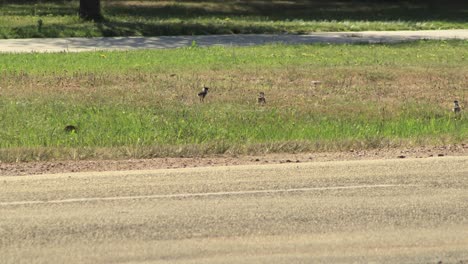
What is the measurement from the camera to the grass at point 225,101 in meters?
12.3

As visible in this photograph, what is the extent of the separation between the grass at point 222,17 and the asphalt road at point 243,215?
17.5m

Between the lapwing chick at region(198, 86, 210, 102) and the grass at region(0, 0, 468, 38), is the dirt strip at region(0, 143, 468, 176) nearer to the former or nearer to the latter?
the lapwing chick at region(198, 86, 210, 102)

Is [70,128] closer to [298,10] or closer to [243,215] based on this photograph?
[243,215]

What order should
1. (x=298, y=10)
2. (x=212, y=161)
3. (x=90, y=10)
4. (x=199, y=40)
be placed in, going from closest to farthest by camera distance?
(x=212, y=161) → (x=199, y=40) → (x=90, y=10) → (x=298, y=10)

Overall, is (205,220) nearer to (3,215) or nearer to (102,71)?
(3,215)

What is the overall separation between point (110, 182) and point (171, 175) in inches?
26.7

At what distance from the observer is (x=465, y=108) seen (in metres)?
15.6

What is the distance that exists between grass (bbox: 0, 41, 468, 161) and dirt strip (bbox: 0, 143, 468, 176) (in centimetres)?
26

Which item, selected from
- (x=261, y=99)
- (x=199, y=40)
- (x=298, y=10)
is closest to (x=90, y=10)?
(x=199, y=40)

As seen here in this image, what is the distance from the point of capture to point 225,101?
15.6 m

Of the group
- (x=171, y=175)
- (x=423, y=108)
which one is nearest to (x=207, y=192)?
(x=171, y=175)

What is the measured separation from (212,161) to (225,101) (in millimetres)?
4418

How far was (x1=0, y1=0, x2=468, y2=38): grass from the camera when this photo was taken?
2777cm

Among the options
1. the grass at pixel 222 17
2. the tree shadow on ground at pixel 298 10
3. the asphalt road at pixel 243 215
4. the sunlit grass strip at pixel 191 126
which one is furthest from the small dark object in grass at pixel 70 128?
the tree shadow on ground at pixel 298 10
